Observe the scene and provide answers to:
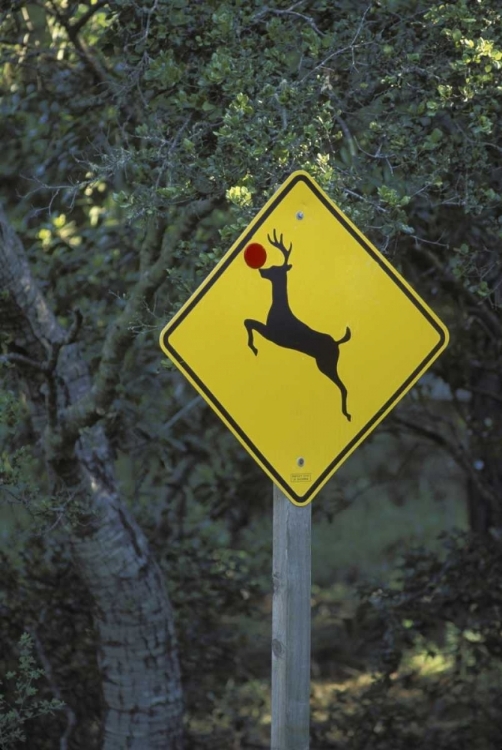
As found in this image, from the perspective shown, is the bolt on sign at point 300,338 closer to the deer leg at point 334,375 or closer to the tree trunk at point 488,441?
the deer leg at point 334,375

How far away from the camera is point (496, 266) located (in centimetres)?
502

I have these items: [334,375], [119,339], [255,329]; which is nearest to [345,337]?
[334,375]

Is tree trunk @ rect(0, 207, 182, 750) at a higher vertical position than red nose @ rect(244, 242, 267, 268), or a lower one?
lower

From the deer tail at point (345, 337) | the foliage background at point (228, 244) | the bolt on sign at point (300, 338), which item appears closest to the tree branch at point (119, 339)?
the foliage background at point (228, 244)

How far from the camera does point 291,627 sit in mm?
3262

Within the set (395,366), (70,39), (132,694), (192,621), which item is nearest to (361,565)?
(192,621)

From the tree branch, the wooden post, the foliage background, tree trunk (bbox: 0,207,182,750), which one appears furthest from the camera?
tree trunk (bbox: 0,207,182,750)

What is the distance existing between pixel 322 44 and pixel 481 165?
802 mm

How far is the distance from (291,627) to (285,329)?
36.4 inches

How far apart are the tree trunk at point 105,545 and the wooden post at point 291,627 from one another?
182 cm

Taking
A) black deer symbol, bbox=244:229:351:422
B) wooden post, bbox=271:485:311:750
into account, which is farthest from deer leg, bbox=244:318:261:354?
wooden post, bbox=271:485:311:750

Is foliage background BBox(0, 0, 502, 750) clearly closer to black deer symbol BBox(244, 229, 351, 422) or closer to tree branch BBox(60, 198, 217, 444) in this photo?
tree branch BBox(60, 198, 217, 444)

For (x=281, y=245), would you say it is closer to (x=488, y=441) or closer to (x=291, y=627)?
(x=291, y=627)

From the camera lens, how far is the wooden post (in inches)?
128
